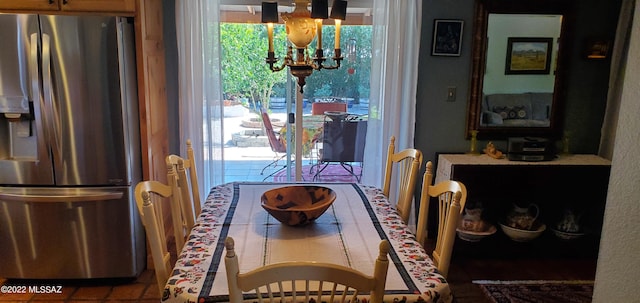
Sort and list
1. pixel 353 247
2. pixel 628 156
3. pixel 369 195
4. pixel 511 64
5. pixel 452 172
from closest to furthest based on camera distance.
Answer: pixel 628 156
pixel 353 247
pixel 369 195
pixel 452 172
pixel 511 64

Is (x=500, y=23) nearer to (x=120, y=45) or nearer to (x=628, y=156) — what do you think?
(x=628, y=156)

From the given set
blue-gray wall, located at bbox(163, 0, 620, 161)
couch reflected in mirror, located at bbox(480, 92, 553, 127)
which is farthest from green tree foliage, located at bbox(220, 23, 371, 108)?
couch reflected in mirror, located at bbox(480, 92, 553, 127)

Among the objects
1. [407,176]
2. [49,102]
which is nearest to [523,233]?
[407,176]

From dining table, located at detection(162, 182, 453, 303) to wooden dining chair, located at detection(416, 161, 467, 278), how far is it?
130 mm

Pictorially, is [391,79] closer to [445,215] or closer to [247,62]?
[247,62]

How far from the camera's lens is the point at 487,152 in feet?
11.1

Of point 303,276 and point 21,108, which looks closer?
point 303,276

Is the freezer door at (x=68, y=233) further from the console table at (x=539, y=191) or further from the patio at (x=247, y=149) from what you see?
the console table at (x=539, y=191)

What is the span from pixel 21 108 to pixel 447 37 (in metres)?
2.86

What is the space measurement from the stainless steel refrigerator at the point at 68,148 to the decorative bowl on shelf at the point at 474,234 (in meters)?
2.26

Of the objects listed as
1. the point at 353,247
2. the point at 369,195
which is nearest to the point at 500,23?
the point at 369,195

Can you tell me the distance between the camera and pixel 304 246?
68.8 inches

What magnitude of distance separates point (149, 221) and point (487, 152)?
261 cm

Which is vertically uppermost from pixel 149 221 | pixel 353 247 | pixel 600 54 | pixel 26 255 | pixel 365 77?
pixel 600 54
